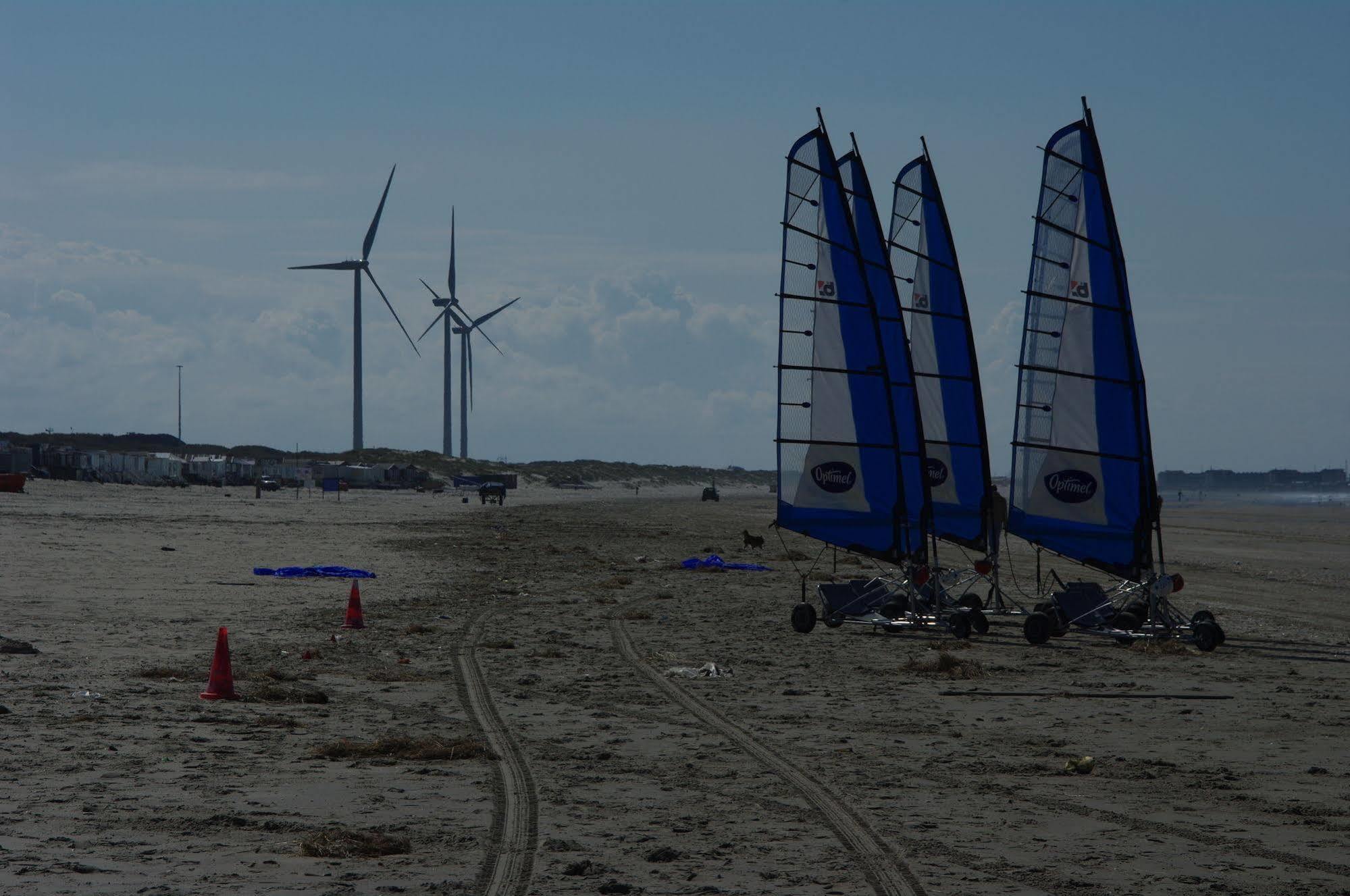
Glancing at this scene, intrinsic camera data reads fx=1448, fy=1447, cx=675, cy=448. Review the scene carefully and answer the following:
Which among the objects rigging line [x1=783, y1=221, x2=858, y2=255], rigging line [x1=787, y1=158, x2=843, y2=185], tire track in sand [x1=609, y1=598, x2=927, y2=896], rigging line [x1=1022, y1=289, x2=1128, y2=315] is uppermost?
rigging line [x1=787, y1=158, x2=843, y2=185]

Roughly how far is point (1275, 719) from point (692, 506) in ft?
282

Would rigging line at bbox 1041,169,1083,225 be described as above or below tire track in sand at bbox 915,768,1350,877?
above

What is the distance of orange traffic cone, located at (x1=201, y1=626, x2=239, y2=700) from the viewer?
41.3 ft

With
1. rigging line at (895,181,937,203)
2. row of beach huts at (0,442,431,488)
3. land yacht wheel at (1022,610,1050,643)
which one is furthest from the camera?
row of beach huts at (0,442,431,488)

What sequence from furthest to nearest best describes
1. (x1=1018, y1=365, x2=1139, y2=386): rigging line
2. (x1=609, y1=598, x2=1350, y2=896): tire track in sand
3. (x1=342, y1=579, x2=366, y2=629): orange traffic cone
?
(x1=1018, y1=365, x2=1139, y2=386): rigging line
(x1=342, y1=579, x2=366, y2=629): orange traffic cone
(x1=609, y1=598, x2=1350, y2=896): tire track in sand

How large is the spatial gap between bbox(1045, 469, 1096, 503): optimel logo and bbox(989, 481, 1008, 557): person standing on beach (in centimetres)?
112

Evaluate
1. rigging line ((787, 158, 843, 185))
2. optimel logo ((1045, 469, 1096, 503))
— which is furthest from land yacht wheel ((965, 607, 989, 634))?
rigging line ((787, 158, 843, 185))

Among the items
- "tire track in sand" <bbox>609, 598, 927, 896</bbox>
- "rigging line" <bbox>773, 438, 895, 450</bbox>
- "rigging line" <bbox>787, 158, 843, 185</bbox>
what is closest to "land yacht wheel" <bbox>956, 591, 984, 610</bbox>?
"rigging line" <bbox>773, 438, 895, 450</bbox>

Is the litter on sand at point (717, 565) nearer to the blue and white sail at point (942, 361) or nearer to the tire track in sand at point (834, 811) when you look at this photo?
the blue and white sail at point (942, 361)

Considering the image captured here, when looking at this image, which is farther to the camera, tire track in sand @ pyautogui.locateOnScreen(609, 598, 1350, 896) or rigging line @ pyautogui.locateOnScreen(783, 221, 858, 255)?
rigging line @ pyautogui.locateOnScreen(783, 221, 858, 255)

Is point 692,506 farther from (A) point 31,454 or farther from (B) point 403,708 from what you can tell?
(B) point 403,708

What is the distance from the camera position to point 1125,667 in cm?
1656

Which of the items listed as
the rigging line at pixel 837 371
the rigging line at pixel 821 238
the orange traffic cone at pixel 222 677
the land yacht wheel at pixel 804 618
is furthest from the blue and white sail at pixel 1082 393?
the orange traffic cone at pixel 222 677

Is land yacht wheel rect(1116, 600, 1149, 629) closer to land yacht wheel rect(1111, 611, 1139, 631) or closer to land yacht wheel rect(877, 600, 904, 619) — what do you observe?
land yacht wheel rect(1111, 611, 1139, 631)
